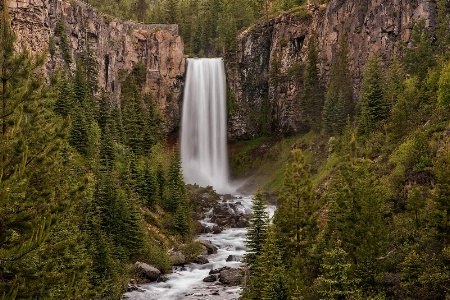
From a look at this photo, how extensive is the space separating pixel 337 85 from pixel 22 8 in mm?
45445

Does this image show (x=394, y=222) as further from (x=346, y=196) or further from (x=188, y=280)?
(x=188, y=280)

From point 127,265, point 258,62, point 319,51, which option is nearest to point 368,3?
point 319,51

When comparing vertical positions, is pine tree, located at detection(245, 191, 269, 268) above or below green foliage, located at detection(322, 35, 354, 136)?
below

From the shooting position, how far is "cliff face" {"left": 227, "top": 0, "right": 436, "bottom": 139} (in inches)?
2418

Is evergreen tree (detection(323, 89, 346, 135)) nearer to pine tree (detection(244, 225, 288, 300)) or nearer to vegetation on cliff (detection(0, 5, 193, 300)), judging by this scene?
vegetation on cliff (detection(0, 5, 193, 300))

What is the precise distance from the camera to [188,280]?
3806 centimetres

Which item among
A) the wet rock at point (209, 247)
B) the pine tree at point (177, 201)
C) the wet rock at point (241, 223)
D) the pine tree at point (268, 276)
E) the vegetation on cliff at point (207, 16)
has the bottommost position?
the wet rock at point (241, 223)

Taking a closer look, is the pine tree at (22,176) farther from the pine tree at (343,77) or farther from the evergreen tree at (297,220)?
the pine tree at (343,77)

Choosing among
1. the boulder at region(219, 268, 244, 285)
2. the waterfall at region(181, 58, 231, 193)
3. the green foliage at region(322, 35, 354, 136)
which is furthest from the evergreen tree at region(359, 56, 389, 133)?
the waterfall at region(181, 58, 231, 193)

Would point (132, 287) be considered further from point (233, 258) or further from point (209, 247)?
point (209, 247)

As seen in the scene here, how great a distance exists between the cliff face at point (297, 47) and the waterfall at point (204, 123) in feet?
9.44

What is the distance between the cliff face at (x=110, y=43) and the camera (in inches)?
2048

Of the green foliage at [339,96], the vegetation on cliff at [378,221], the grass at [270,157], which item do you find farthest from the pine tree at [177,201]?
the green foliage at [339,96]

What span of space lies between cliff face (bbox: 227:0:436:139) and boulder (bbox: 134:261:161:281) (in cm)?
4421
